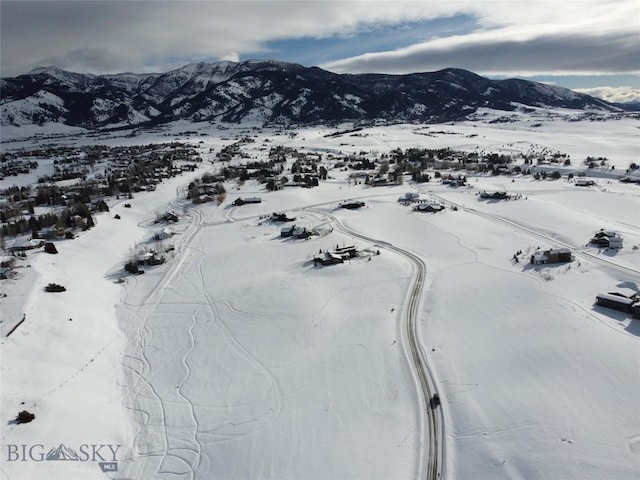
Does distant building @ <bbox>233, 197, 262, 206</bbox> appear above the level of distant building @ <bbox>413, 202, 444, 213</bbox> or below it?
Result: below

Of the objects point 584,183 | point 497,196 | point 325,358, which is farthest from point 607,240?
point 584,183

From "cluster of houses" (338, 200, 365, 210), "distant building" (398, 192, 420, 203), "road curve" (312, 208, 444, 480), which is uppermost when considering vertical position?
"distant building" (398, 192, 420, 203)

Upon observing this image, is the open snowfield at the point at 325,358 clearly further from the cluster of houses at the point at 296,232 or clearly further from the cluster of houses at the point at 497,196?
the cluster of houses at the point at 497,196

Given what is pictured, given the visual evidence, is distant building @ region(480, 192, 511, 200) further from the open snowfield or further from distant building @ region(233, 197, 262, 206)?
distant building @ region(233, 197, 262, 206)

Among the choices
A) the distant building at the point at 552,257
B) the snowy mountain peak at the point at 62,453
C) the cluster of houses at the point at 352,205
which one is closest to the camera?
the snowy mountain peak at the point at 62,453

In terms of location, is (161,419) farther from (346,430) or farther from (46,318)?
(46,318)

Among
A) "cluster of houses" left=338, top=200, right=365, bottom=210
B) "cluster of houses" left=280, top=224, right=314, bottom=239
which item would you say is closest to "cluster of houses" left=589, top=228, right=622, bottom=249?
"cluster of houses" left=338, top=200, right=365, bottom=210

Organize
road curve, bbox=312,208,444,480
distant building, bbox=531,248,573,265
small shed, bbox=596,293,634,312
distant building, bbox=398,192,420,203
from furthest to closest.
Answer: distant building, bbox=398,192,420,203, distant building, bbox=531,248,573,265, small shed, bbox=596,293,634,312, road curve, bbox=312,208,444,480

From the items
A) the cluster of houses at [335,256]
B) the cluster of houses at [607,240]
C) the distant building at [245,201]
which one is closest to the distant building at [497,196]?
the cluster of houses at [607,240]
